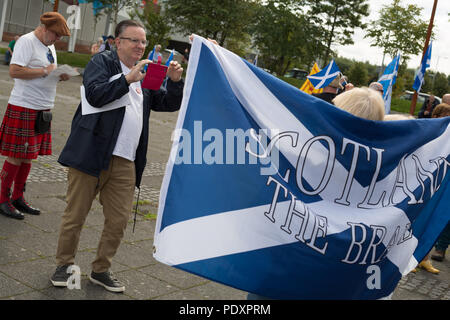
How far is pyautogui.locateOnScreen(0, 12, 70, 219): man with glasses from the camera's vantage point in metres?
5.11

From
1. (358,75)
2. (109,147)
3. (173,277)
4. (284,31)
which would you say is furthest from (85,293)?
(358,75)

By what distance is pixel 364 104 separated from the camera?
3102 mm

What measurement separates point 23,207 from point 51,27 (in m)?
1.81

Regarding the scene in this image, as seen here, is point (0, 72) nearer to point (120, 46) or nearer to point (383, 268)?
point (120, 46)

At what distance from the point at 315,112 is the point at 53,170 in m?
5.04

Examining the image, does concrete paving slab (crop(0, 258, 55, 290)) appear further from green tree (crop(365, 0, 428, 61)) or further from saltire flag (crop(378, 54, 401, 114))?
green tree (crop(365, 0, 428, 61))

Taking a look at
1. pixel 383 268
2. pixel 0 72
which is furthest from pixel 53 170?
pixel 0 72

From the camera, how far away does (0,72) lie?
1919 centimetres

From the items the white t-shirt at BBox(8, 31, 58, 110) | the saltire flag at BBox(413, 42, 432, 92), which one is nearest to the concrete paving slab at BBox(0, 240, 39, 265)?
the white t-shirt at BBox(8, 31, 58, 110)

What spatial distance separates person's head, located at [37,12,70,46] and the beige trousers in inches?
77.6

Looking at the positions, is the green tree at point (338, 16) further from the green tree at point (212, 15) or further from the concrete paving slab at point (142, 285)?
the concrete paving slab at point (142, 285)

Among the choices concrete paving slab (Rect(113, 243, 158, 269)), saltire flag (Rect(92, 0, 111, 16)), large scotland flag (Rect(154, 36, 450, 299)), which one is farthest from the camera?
saltire flag (Rect(92, 0, 111, 16))

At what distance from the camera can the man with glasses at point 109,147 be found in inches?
144

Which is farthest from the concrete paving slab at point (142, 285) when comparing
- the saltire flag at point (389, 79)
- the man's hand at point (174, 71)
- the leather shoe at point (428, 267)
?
the saltire flag at point (389, 79)
